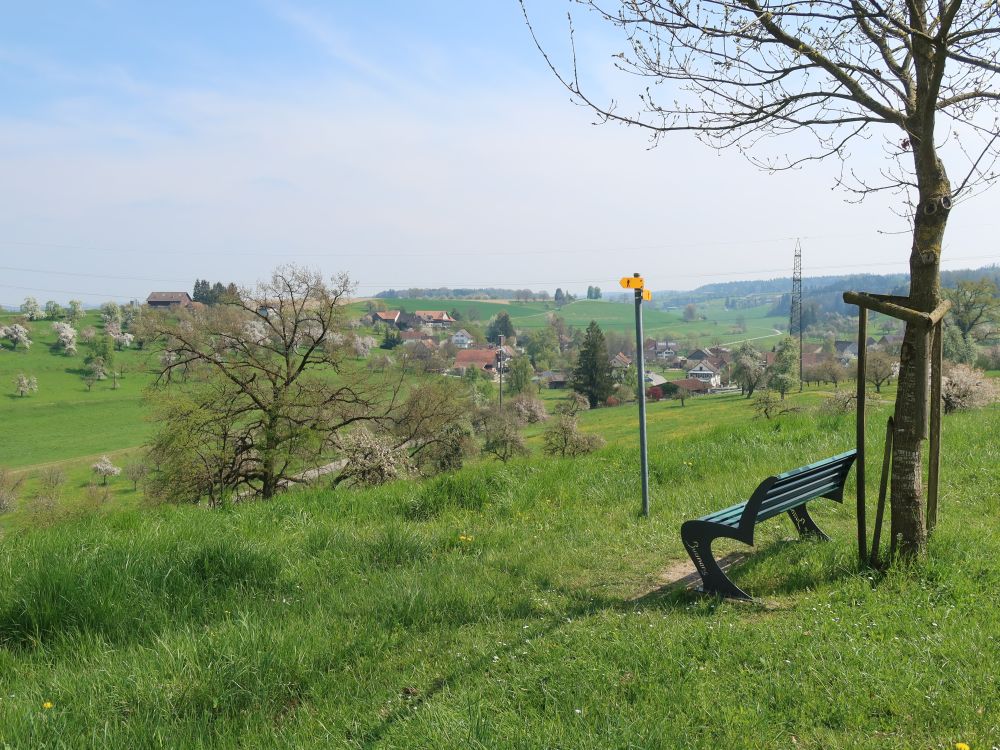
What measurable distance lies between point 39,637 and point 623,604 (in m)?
3.50

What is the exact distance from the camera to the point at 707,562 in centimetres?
433

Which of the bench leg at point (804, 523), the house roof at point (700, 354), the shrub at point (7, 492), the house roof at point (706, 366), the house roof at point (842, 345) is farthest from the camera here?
the house roof at point (700, 354)

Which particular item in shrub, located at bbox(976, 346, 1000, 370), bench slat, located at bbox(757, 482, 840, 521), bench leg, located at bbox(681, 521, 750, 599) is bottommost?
shrub, located at bbox(976, 346, 1000, 370)

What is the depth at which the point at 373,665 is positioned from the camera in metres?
3.59

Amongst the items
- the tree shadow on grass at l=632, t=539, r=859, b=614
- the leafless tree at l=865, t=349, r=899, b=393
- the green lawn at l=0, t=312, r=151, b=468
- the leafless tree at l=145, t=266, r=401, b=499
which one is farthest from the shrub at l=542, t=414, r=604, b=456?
the green lawn at l=0, t=312, r=151, b=468

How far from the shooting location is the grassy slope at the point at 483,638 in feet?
9.56

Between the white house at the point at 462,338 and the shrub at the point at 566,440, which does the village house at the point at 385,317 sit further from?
the shrub at the point at 566,440

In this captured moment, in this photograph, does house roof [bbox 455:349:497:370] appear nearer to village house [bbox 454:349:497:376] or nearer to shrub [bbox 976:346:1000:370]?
village house [bbox 454:349:497:376]

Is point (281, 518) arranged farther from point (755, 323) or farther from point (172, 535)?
point (755, 323)

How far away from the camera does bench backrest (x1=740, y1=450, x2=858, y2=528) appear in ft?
14.2

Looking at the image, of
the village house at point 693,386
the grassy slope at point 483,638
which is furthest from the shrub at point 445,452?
the village house at point 693,386

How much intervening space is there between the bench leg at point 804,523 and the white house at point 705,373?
378 ft

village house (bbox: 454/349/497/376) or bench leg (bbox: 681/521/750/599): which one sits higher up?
bench leg (bbox: 681/521/750/599)

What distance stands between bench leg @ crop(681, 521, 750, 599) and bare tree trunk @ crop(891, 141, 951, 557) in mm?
1129
